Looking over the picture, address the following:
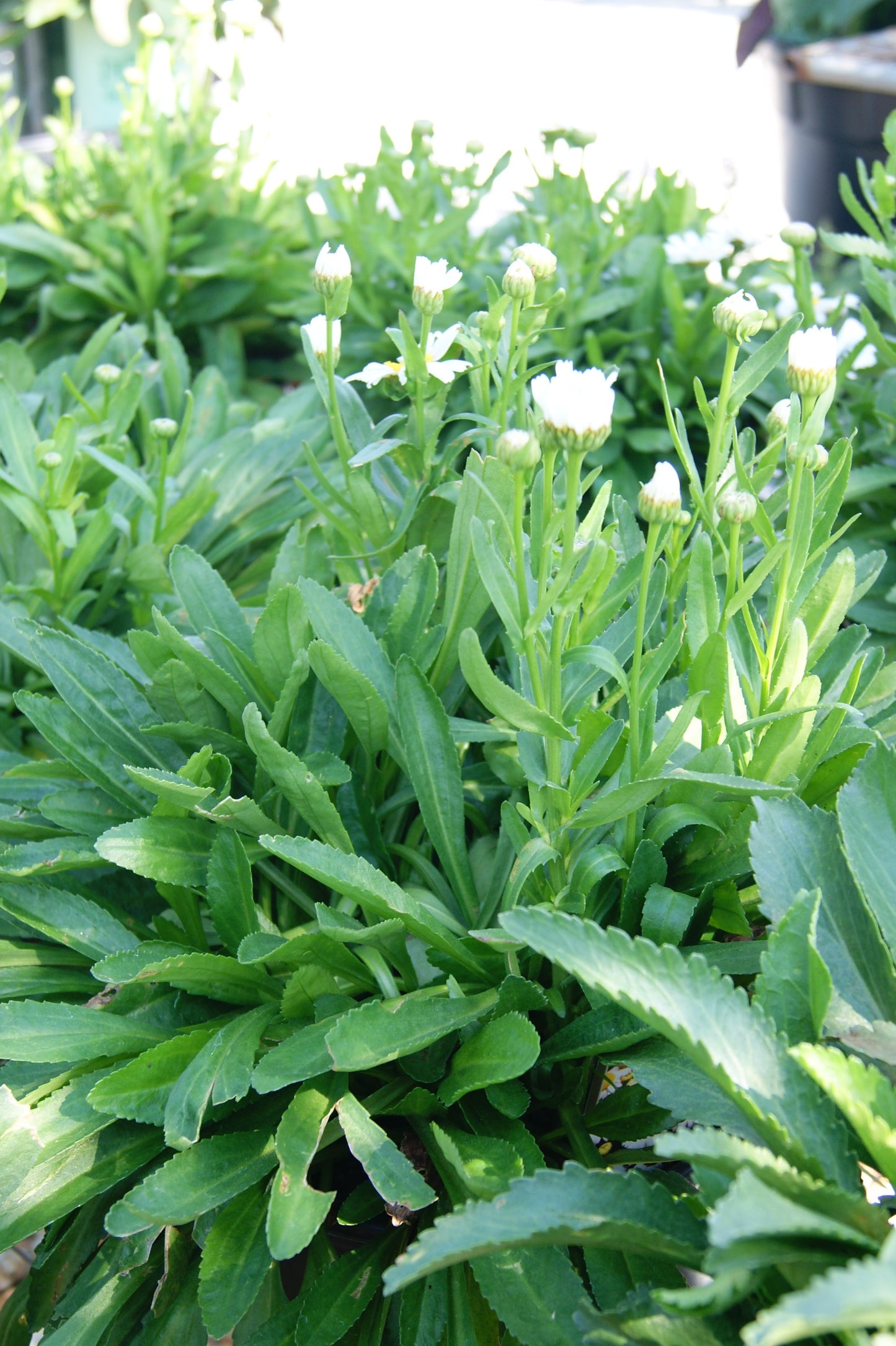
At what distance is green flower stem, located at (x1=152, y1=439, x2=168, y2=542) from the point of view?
1.44 meters

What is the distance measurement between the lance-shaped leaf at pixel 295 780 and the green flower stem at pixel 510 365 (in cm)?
31

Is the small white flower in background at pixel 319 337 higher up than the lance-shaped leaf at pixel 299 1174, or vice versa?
the small white flower in background at pixel 319 337

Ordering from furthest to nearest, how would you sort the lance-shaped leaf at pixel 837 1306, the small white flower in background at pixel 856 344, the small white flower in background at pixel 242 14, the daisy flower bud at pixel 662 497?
the small white flower in background at pixel 242 14
the small white flower in background at pixel 856 344
the daisy flower bud at pixel 662 497
the lance-shaped leaf at pixel 837 1306

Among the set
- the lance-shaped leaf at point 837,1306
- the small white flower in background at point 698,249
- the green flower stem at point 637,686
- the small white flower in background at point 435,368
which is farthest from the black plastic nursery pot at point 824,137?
the lance-shaped leaf at point 837,1306

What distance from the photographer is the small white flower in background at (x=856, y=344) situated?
1652 mm

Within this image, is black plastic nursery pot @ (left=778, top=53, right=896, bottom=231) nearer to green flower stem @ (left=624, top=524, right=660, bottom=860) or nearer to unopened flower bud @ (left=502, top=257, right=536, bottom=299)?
unopened flower bud @ (left=502, top=257, right=536, bottom=299)

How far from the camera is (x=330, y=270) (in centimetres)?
100

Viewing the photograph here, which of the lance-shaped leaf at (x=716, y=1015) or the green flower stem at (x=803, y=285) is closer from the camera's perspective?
the lance-shaped leaf at (x=716, y=1015)

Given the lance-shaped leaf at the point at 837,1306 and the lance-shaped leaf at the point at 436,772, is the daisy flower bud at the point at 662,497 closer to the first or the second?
the lance-shaped leaf at the point at 436,772

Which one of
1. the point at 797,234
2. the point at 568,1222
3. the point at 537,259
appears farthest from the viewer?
the point at 797,234

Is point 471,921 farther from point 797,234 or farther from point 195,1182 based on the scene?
point 797,234

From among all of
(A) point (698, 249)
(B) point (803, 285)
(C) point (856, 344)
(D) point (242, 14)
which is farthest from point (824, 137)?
(B) point (803, 285)

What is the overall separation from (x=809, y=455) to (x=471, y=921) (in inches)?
18.7

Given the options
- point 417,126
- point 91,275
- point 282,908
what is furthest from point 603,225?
point 282,908
